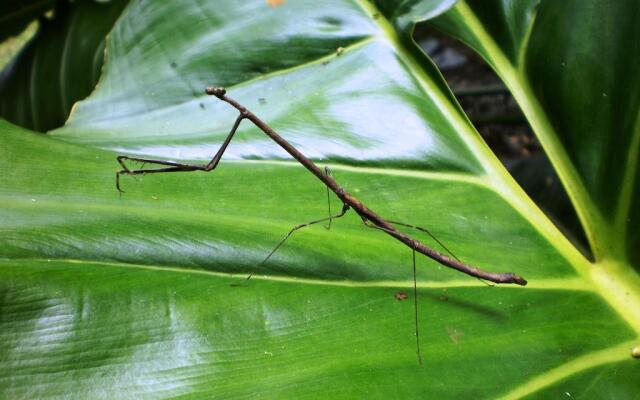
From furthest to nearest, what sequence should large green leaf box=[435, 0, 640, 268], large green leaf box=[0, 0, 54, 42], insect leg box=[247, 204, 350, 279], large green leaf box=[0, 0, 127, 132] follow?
1. large green leaf box=[0, 0, 54, 42]
2. large green leaf box=[0, 0, 127, 132]
3. large green leaf box=[435, 0, 640, 268]
4. insect leg box=[247, 204, 350, 279]

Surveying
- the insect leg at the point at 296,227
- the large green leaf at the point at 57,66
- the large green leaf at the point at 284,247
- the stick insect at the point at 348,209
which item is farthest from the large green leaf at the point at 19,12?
the insect leg at the point at 296,227

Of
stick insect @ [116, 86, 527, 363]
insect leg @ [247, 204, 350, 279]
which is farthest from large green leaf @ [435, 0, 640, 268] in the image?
insect leg @ [247, 204, 350, 279]

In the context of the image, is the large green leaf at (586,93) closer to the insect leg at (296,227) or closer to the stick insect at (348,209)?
the stick insect at (348,209)

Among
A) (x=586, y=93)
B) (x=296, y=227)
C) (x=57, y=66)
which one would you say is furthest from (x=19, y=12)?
(x=586, y=93)

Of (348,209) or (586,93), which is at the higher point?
(586,93)

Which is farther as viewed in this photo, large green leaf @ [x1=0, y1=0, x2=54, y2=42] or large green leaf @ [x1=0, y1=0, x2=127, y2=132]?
large green leaf @ [x1=0, y1=0, x2=54, y2=42]

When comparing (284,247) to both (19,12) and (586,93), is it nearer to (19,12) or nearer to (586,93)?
(586,93)

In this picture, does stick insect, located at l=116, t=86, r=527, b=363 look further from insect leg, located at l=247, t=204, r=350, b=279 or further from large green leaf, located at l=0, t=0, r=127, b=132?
large green leaf, located at l=0, t=0, r=127, b=132

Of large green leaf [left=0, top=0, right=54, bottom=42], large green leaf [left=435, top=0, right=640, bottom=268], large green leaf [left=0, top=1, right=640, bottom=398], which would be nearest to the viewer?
large green leaf [left=0, top=1, right=640, bottom=398]
